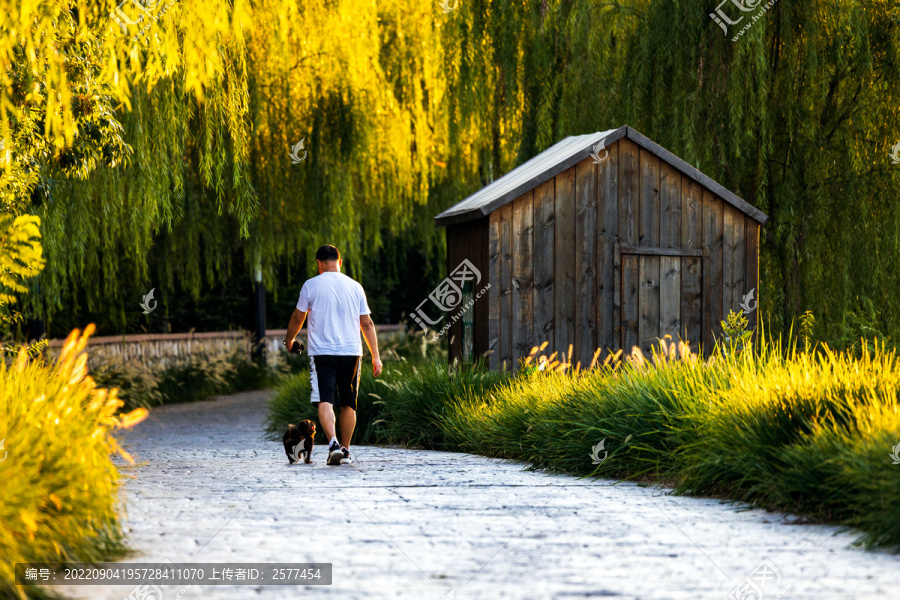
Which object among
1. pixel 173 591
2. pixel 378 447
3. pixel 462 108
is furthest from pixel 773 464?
pixel 462 108

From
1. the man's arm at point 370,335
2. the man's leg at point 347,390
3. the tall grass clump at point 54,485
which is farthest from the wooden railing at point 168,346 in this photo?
the tall grass clump at point 54,485

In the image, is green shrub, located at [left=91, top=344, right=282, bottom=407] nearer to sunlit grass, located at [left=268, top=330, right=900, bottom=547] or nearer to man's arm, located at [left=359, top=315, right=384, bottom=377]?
sunlit grass, located at [left=268, top=330, right=900, bottom=547]

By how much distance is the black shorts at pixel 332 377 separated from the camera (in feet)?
25.5

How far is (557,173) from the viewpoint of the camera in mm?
10633

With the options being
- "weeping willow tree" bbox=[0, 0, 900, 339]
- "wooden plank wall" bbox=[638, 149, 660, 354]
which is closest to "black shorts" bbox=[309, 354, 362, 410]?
"weeping willow tree" bbox=[0, 0, 900, 339]

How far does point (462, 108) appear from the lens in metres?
14.6

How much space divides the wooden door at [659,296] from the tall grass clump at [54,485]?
7.13 metres

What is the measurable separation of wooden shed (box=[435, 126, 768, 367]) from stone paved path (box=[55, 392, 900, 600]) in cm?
361

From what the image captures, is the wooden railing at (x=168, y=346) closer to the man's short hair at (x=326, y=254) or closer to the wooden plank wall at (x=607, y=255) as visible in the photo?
the wooden plank wall at (x=607, y=255)

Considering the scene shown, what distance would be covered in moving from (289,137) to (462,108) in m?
2.71

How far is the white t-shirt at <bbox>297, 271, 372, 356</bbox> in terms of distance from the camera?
25.5 ft

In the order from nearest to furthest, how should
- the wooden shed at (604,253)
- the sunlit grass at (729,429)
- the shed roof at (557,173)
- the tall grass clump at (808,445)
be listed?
1. the tall grass clump at (808,445)
2. the sunlit grass at (729,429)
3. the shed roof at (557,173)
4. the wooden shed at (604,253)

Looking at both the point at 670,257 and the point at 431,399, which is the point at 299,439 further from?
the point at 670,257

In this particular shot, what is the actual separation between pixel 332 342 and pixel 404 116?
29.8 ft
